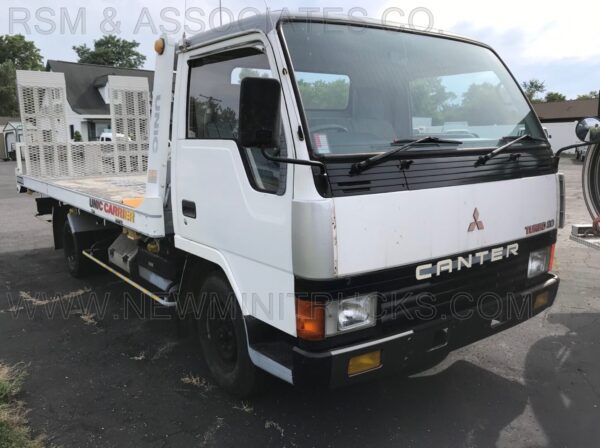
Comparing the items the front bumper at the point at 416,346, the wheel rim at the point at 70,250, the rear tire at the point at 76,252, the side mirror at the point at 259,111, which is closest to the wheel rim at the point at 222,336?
the front bumper at the point at 416,346

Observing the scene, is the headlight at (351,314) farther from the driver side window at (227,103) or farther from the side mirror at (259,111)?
the side mirror at (259,111)

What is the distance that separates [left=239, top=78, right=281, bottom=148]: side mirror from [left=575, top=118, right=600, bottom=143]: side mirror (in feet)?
9.19

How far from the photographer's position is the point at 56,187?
18.4ft

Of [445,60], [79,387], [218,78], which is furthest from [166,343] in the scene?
[445,60]

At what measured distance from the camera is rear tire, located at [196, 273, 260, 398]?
3008mm

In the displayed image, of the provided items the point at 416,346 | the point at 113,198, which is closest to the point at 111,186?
the point at 113,198

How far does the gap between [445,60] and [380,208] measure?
1.31m

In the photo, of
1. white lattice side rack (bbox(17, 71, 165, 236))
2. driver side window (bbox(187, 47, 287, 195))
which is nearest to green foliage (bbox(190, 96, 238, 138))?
driver side window (bbox(187, 47, 287, 195))

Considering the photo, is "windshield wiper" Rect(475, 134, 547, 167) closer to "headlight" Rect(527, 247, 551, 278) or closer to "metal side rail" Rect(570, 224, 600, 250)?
"headlight" Rect(527, 247, 551, 278)

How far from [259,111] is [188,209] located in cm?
121

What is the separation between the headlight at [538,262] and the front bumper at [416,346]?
110 millimetres

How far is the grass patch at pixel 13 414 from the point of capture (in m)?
2.80

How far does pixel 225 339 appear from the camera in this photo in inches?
128

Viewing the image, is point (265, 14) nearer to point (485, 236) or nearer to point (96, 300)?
point (485, 236)
